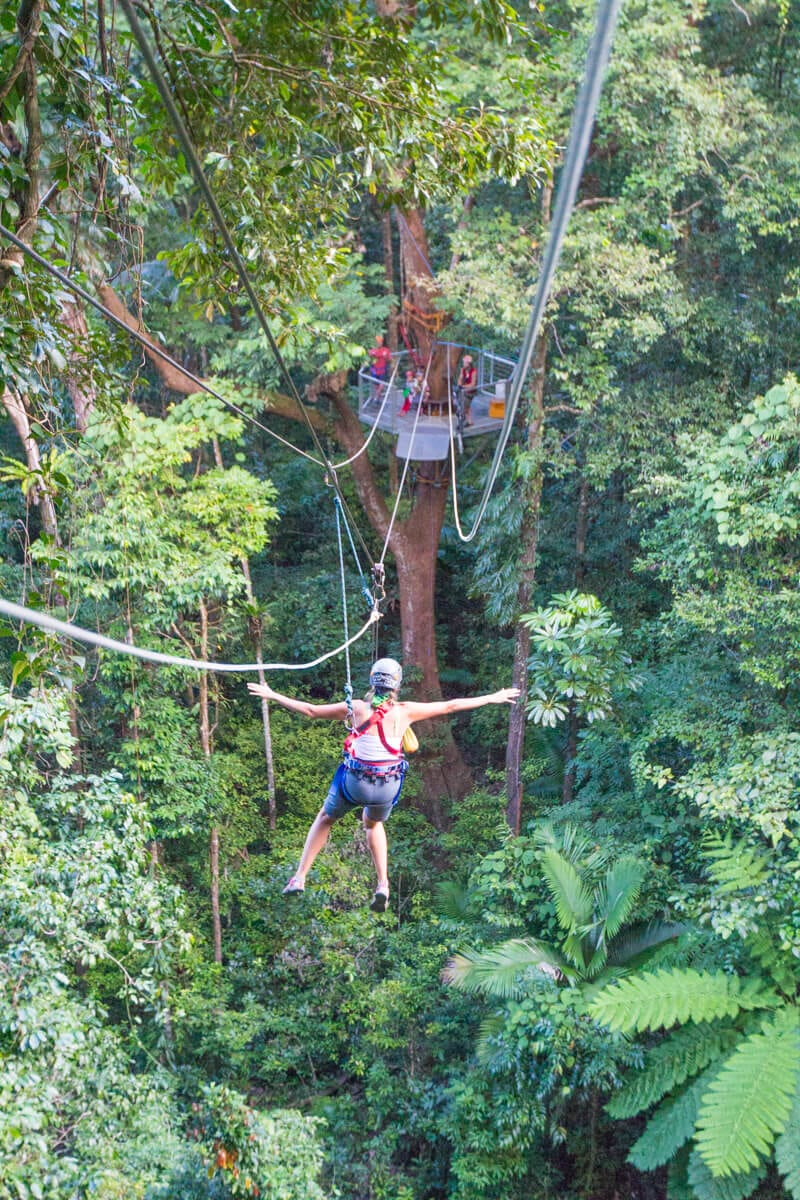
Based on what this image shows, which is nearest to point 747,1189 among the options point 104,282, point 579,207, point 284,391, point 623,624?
point 623,624

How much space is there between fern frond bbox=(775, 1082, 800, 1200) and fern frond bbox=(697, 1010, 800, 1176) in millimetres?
65

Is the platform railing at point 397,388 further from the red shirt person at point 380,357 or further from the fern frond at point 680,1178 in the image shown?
the fern frond at point 680,1178

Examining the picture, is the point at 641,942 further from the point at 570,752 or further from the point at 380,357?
the point at 380,357

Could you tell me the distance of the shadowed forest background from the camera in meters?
4.55

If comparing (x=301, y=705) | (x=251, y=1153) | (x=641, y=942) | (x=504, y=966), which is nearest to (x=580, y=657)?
(x=641, y=942)

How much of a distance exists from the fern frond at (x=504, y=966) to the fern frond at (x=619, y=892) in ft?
1.39

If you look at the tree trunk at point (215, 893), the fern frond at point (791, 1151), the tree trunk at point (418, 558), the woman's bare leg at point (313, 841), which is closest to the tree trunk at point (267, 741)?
the tree trunk at point (215, 893)

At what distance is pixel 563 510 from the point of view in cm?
1080

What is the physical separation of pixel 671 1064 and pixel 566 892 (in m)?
1.26

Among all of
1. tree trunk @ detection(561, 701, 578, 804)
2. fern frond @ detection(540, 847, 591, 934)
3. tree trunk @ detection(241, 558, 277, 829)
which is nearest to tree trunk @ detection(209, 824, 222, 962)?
tree trunk @ detection(241, 558, 277, 829)

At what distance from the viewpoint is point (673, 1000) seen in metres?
5.84

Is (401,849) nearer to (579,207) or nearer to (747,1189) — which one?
(747,1189)

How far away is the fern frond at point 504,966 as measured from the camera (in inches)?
267

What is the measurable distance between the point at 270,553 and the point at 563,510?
4292 mm
